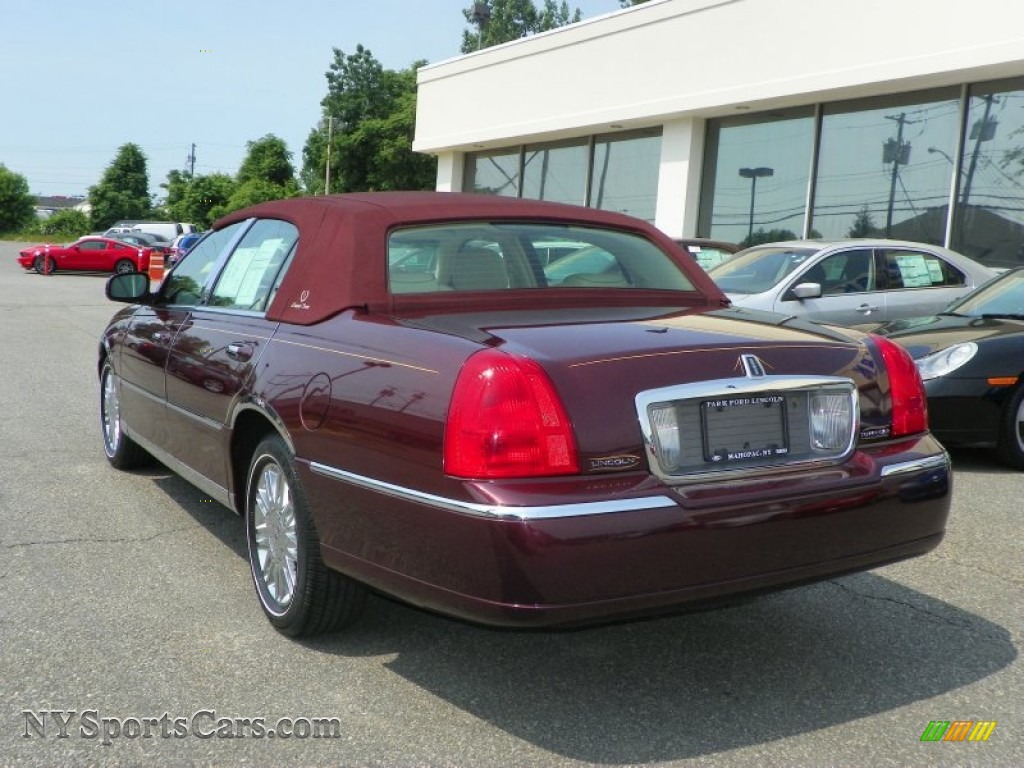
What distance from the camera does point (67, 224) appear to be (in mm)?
76812

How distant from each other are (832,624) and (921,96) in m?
14.4

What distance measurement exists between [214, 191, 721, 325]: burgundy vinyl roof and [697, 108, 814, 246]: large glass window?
14690mm

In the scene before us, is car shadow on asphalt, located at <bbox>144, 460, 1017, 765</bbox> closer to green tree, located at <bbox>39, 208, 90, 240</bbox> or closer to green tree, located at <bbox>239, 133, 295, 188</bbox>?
green tree, located at <bbox>239, 133, 295, 188</bbox>

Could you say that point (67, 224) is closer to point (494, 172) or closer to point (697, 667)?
point (494, 172)

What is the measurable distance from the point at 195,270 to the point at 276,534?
193 centimetres

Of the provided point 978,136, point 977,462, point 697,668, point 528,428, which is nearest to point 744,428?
point 528,428

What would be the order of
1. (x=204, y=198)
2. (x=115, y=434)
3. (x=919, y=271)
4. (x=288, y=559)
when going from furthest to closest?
1. (x=204, y=198)
2. (x=919, y=271)
3. (x=115, y=434)
4. (x=288, y=559)

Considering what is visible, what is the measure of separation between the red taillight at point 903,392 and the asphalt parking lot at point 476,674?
789 millimetres

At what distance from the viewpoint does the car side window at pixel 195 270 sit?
5105 mm

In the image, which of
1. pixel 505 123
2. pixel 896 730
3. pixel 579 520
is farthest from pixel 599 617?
pixel 505 123

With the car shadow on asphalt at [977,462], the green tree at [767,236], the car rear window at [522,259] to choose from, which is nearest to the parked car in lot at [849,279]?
the car shadow on asphalt at [977,462]

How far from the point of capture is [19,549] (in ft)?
15.9

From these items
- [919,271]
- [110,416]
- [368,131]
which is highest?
[368,131]

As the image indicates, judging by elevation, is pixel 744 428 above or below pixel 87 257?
above
